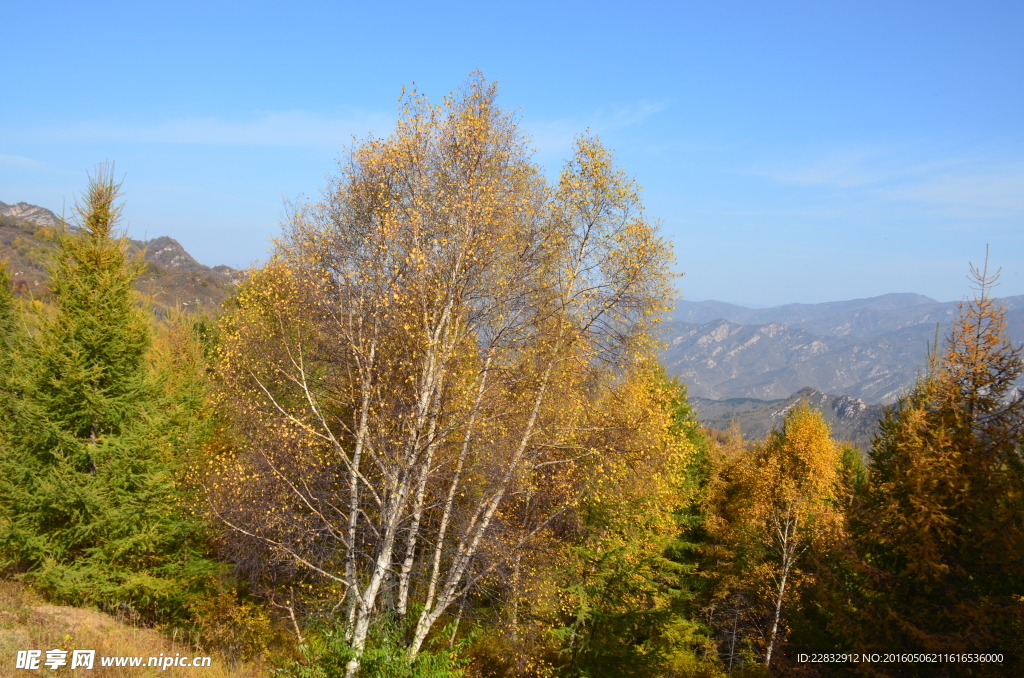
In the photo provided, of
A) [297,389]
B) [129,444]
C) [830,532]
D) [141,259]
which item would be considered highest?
[141,259]

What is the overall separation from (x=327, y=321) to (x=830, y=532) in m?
12.4

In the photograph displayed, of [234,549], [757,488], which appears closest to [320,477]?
[234,549]

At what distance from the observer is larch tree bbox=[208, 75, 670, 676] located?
1227cm

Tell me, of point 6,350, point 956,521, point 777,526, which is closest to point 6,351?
point 6,350

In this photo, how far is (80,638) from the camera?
11.6 meters

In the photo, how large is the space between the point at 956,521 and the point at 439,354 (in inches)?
428

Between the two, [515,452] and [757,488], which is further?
[757,488]

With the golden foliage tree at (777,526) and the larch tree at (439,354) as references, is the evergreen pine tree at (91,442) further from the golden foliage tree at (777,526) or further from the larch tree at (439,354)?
the golden foliage tree at (777,526)

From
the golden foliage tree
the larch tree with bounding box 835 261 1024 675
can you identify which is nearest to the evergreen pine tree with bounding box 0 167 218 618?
the larch tree with bounding box 835 261 1024 675

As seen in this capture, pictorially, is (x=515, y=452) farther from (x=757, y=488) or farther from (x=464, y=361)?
(x=757, y=488)

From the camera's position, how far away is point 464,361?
13.5 meters

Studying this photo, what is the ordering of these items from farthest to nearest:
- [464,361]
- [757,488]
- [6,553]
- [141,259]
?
[757,488] → [141,259] → [6,553] → [464,361]

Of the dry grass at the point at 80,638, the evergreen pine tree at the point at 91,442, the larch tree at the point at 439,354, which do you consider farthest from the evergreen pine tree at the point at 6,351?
the larch tree at the point at 439,354

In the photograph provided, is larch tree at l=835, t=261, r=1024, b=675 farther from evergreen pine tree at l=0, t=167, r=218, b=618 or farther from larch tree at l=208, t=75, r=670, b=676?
evergreen pine tree at l=0, t=167, r=218, b=618
